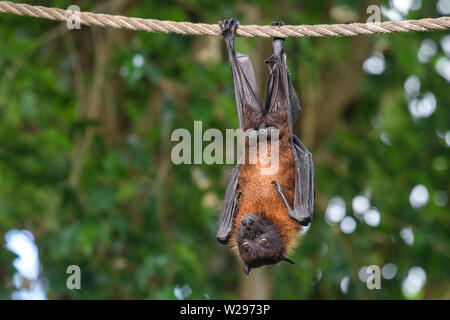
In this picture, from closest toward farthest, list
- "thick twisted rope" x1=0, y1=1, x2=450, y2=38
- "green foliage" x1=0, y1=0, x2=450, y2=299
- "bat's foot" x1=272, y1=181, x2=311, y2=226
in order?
"thick twisted rope" x1=0, y1=1, x2=450, y2=38 < "bat's foot" x1=272, y1=181, x2=311, y2=226 < "green foliage" x1=0, y1=0, x2=450, y2=299

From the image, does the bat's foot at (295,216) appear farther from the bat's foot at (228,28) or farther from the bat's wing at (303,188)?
the bat's foot at (228,28)

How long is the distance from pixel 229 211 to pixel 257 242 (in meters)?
0.38

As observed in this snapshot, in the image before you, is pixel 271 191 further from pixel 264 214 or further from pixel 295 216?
pixel 295 216

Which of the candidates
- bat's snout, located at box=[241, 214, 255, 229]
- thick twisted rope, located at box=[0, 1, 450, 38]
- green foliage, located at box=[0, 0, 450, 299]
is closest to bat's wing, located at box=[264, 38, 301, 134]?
thick twisted rope, located at box=[0, 1, 450, 38]

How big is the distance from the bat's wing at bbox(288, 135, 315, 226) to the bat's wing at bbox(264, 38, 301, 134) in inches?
10.6

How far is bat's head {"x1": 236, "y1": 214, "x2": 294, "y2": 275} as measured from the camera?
603 centimetres

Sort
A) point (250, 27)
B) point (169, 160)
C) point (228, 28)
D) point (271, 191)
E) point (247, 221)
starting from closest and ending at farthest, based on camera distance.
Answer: point (250, 27) < point (228, 28) < point (247, 221) < point (271, 191) < point (169, 160)

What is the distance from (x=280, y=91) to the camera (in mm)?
6070

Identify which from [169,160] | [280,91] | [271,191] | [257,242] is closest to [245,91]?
[280,91]

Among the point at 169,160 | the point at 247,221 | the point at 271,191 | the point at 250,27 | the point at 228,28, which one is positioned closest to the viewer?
the point at 250,27

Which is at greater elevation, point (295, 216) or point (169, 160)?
point (169, 160)

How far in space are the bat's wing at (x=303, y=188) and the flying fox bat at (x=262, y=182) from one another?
10mm

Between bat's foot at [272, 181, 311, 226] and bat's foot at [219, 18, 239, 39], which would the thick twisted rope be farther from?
bat's foot at [272, 181, 311, 226]

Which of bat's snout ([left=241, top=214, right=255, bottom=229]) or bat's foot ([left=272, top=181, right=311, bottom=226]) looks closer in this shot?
bat's foot ([left=272, top=181, right=311, bottom=226])
